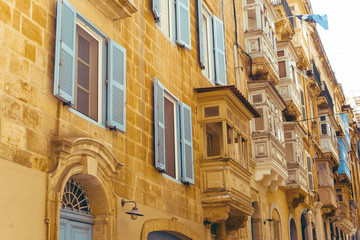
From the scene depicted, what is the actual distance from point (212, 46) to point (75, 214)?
8951 mm

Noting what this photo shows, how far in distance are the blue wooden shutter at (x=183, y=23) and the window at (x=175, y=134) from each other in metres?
1.73

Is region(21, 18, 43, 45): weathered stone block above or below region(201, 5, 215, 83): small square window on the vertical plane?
below

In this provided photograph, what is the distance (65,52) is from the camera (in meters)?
9.24

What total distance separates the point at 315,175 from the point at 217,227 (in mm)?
17262

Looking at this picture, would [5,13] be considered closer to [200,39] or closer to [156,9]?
[156,9]

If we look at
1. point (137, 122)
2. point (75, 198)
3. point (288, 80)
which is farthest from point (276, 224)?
point (75, 198)

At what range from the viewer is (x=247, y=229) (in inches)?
737

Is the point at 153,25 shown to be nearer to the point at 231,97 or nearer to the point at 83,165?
the point at 231,97

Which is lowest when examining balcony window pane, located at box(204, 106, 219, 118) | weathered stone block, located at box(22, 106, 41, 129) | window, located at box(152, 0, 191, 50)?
weathered stone block, located at box(22, 106, 41, 129)

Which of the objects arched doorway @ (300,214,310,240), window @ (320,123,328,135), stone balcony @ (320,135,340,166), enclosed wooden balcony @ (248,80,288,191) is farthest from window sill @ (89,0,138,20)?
window @ (320,123,328,135)

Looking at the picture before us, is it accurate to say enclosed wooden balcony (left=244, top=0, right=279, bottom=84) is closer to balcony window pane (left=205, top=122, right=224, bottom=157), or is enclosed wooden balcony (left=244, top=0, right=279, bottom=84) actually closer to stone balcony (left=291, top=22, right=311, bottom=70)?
balcony window pane (left=205, top=122, right=224, bottom=157)

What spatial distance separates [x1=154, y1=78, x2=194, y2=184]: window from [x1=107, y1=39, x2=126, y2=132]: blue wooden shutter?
166 cm

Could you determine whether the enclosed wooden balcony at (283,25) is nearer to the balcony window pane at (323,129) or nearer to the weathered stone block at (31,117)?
the balcony window pane at (323,129)

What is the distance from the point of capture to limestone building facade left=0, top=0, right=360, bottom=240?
27.5 feet
